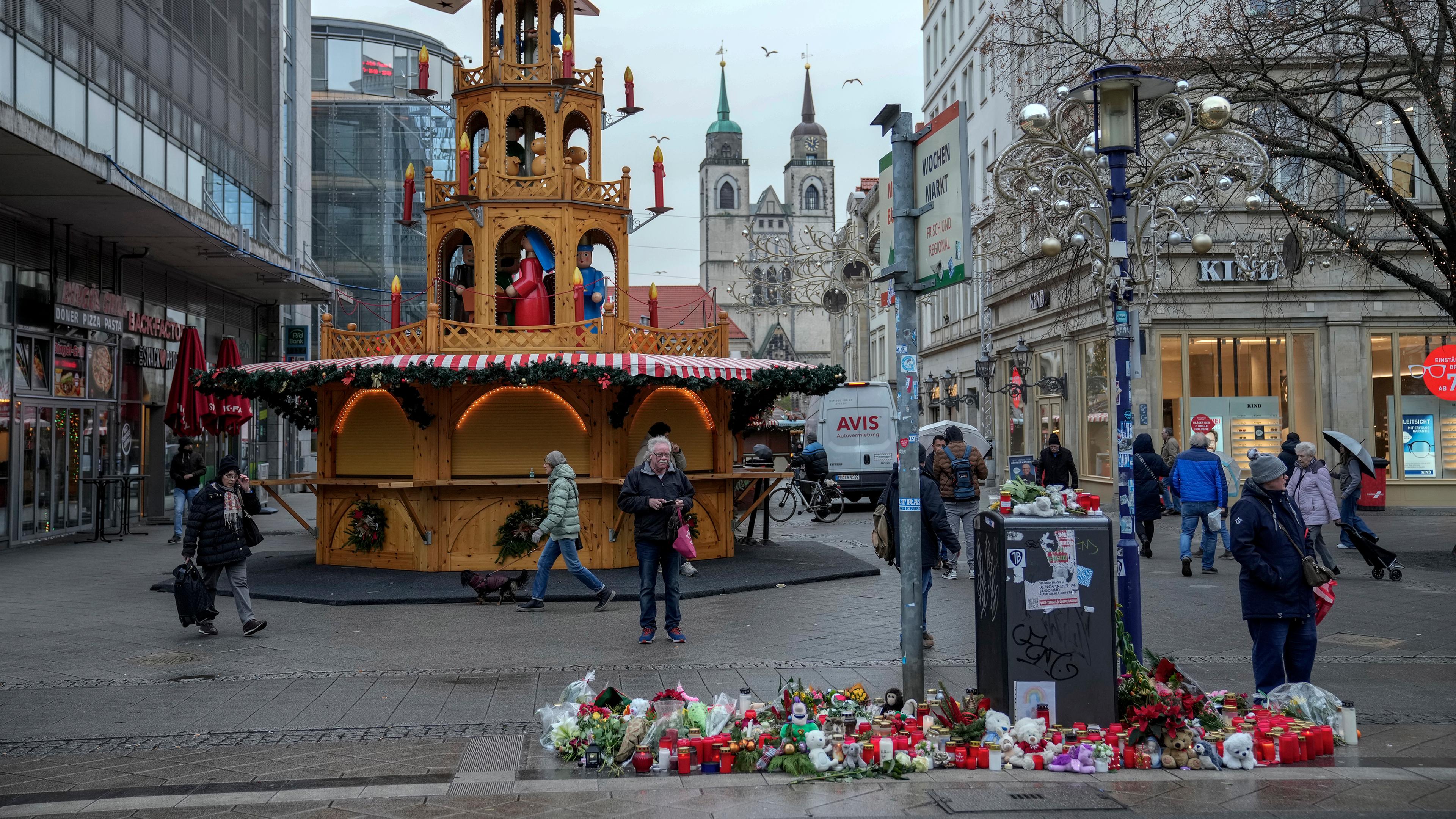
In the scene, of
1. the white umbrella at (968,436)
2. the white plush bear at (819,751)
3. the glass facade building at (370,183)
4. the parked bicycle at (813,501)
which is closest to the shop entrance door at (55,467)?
the parked bicycle at (813,501)

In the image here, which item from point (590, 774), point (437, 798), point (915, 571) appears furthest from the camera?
point (915, 571)

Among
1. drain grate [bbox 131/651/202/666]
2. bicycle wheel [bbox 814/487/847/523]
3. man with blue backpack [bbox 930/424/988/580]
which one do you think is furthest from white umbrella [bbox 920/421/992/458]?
drain grate [bbox 131/651/202/666]

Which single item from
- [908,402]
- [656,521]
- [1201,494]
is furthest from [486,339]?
[1201,494]

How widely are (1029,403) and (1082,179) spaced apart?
2339 centimetres

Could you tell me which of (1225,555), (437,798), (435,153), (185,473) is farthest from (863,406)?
(435,153)

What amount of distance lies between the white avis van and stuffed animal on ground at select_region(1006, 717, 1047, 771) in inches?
792

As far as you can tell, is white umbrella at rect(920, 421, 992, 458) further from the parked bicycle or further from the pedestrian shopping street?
the pedestrian shopping street

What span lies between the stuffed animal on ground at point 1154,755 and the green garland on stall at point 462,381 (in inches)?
324

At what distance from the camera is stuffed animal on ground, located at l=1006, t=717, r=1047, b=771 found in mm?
6164

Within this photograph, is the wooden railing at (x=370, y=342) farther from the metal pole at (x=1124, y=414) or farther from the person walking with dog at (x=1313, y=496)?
the person walking with dog at (x=1313, y=496)

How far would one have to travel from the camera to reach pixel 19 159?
1556 centimetres

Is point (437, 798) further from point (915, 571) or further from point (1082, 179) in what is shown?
point (1082, 179)

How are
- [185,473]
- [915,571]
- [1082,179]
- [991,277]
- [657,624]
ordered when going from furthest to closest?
[991,277] < [185,473] < [1082,179] < [657,624] < [915,571]

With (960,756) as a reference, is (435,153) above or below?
above
